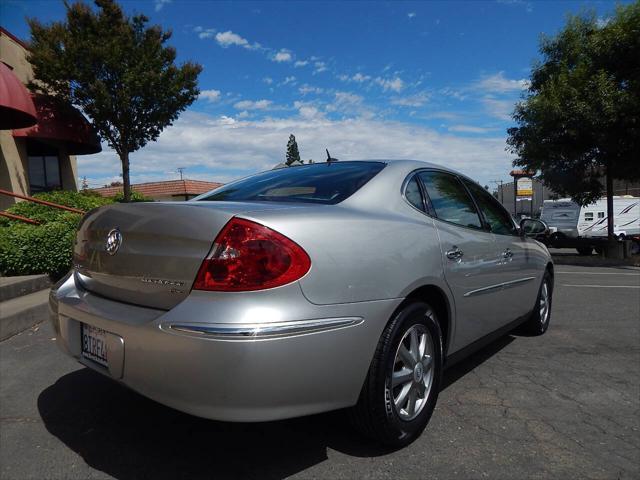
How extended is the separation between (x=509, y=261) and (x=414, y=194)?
1247 millimetres

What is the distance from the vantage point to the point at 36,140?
16672mm

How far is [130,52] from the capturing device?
54.8 feet

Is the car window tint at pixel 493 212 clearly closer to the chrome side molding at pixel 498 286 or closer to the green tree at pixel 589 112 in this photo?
the chrome side molding at pixel 498 286

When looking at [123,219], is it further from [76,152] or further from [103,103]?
[76,152]

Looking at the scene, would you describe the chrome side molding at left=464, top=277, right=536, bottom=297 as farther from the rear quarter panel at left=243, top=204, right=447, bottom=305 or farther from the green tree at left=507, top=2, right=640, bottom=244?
the green tree at left=507, top=2, right=640, bottom=244

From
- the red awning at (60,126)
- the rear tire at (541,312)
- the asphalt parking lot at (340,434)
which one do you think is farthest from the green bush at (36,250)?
the red awning at (60,126)

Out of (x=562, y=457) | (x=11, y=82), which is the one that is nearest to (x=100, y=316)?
(x=562, y=457)

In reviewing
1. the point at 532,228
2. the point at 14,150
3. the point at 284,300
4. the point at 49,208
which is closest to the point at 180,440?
the point at 284,300

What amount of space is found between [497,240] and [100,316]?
272 centimetres

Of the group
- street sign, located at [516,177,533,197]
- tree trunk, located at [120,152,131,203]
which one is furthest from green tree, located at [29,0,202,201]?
street sign, located at [516,177,533,197]

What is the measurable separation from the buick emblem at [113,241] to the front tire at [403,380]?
1.38 meters

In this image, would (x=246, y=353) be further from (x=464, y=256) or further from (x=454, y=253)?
(x=464, y=256)

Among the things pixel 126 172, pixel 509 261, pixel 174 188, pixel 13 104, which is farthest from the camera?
pixel 174 188

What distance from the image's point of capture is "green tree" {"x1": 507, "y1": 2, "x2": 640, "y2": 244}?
1281 centimetres
